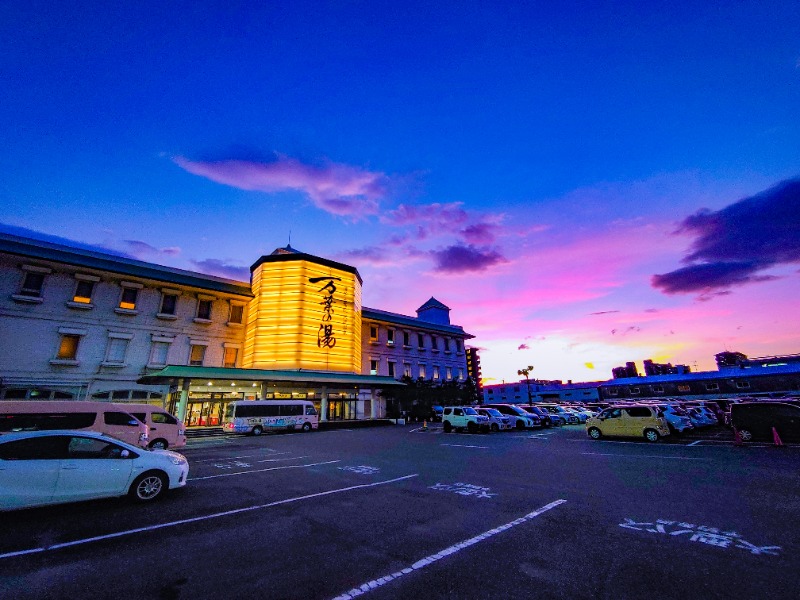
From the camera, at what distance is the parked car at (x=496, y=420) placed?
79.3 feet

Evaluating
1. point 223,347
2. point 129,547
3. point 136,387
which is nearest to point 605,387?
point 223,347

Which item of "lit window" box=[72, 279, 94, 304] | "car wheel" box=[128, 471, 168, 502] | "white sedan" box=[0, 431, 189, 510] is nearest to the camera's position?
"white sedan" box=[0, 431, 189, 510]

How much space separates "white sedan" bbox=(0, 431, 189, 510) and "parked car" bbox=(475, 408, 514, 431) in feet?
66.9

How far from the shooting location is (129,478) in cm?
722

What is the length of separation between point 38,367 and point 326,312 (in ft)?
65.9

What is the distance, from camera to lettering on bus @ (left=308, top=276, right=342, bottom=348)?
32.6m

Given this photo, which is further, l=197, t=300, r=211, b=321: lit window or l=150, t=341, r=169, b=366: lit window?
l=197, t=300, r=211, b=321: lit window

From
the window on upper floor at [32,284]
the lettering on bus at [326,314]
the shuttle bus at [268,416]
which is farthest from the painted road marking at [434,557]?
the window on upper floor at [32,284]

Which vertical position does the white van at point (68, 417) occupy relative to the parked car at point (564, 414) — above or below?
above

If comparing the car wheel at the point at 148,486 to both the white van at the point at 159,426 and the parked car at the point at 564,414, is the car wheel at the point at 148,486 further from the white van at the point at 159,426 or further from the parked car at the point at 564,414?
the parked car at the point at 564,414

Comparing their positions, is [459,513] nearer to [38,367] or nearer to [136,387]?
[136,387]

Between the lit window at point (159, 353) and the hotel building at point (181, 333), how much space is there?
83 mm

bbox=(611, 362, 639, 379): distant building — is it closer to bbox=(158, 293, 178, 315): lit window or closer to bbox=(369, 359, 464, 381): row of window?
bbox=(369, 359, 464, 381): row of window

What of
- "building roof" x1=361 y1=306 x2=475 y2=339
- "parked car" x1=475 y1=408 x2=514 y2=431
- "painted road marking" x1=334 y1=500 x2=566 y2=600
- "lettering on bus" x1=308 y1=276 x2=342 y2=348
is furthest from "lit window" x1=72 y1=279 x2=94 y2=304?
"painted road marking" x1=334 y1=500 x2=566 y2=600
